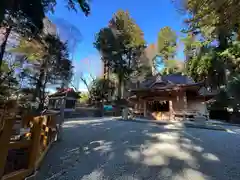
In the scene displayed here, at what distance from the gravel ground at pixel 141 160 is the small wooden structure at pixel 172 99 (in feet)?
→ 24.8

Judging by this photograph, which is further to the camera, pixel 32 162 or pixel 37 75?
pixel 37 75

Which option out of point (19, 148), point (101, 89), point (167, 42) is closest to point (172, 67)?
point (167, 42)

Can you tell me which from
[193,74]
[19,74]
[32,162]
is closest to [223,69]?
[193,74]

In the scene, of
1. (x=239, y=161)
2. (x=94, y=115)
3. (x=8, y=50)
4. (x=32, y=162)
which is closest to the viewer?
(x=32, y=162)

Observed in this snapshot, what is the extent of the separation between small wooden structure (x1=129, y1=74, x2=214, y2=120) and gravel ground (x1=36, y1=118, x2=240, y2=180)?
24.8 ft

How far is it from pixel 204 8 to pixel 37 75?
14577 mm

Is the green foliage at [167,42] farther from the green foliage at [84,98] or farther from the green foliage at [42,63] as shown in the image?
the green foliage at [42,63]

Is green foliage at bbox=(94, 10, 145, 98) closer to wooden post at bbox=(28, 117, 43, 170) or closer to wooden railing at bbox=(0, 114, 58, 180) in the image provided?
wooden railing at bbox=(0, 114, 58, 180)

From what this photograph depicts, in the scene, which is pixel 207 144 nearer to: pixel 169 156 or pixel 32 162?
pixel 169 156

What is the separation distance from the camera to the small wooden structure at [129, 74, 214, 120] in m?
12.7

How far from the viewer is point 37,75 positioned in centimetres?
1529

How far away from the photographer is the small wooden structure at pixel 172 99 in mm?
12664

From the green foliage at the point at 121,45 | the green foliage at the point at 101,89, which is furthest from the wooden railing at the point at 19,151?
the green foliage at the point at 121,45

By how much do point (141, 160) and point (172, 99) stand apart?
10551 millimetres
